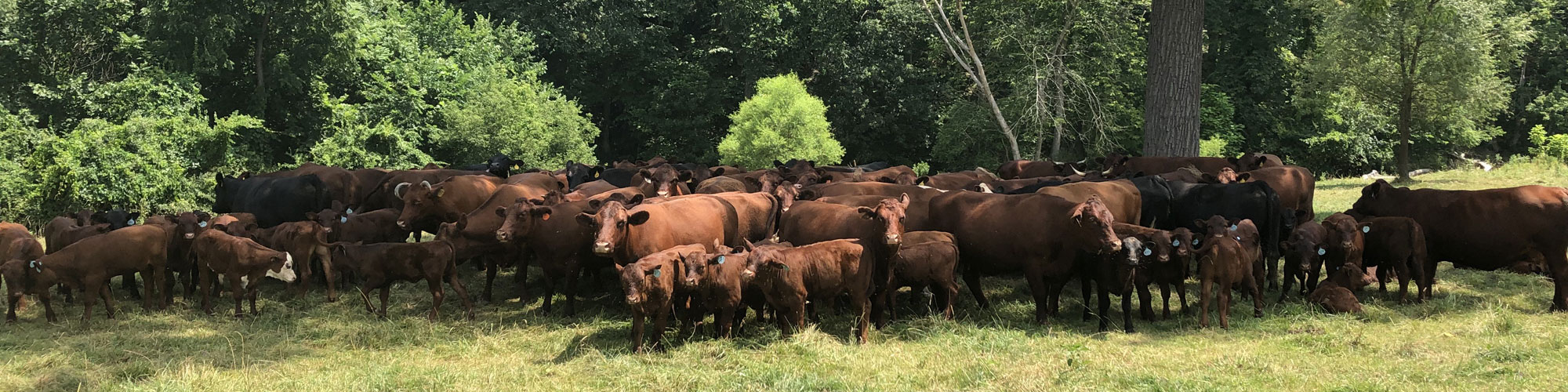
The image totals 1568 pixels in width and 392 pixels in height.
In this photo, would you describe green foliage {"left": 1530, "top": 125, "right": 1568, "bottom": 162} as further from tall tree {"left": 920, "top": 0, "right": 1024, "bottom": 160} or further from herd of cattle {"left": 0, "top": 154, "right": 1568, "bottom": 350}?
herd of cattle {"left": 0, "top": 154, "right": 1568, "bottom": 350}

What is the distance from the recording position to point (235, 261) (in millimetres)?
10328

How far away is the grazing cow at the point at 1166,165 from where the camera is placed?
1582cm

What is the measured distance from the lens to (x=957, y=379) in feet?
23.7

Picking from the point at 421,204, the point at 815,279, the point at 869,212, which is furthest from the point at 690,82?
the point at 815,279

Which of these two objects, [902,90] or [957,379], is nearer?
[957,379]

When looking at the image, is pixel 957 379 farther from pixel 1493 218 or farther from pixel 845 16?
pixel 845 16

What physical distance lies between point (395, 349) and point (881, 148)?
3377 centimetres

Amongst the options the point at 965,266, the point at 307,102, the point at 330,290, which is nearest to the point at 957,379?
the point at 965,266

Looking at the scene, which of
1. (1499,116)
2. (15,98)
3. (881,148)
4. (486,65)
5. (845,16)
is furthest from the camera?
(1499,116)

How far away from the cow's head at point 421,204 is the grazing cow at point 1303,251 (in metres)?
9.55

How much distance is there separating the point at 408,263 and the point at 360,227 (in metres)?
2.65

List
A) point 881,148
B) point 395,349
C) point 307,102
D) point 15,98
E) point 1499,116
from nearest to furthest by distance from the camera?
point 395,349 → point 15,98 → point 307,102 → point 881,148 → point 1499,116

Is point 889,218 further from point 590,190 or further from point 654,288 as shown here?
point 590,190

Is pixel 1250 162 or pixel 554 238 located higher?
pixel 1250 162
